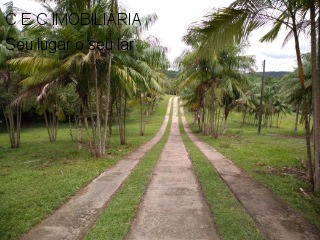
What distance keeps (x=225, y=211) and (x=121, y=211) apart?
2330mm

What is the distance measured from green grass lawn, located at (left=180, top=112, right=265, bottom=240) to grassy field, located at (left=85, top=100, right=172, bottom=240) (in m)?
1.78

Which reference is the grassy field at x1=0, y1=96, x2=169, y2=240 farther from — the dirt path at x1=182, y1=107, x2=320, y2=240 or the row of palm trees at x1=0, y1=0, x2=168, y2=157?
the dirt path at x1=182, y1=107, x2=320, y2=240

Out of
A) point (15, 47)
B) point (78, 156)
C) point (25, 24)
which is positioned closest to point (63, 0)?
point (25, 24)

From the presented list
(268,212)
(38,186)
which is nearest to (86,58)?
(38,186)

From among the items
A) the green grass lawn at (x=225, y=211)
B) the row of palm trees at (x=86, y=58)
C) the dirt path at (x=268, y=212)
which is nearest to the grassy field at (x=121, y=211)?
the green grass lawn at (x=225, y=211)

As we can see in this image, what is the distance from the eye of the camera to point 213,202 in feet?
24.7

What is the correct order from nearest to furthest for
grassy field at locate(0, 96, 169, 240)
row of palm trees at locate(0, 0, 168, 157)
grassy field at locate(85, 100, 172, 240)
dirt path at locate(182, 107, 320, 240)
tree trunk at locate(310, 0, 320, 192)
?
grassy field at locate(85, 100, 172, 240), dirt path at locate(182, 107, 320, 240), grassy field at locate(0, 96, 169, 240), tree trunk at locate(310, 0, 320, 192), row of palm trees at locate(0, 0, 168, 157)

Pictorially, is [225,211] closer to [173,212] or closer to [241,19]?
[173,212]

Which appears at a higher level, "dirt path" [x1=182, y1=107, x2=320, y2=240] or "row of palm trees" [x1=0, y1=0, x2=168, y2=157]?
"row of palm trees" [x1=0, y1=0, x2=168, y2=157]

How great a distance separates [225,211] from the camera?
22.6ft

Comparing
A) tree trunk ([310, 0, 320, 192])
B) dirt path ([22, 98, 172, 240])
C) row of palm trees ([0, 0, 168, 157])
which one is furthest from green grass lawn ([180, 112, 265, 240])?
row of palm trees ([0, 0, 168, 157])

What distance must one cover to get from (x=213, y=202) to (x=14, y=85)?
19.1 metres

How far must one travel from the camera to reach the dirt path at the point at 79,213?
5.79m

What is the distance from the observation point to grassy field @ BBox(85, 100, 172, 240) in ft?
18.9
